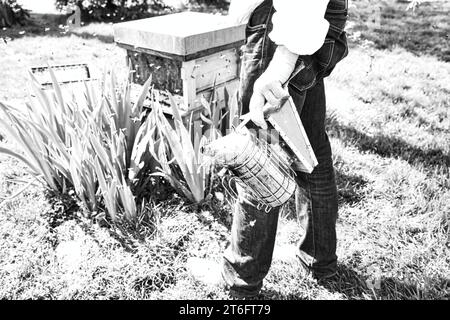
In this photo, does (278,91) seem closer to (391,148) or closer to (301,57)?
(301,57)

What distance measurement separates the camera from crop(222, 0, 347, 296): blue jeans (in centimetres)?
131

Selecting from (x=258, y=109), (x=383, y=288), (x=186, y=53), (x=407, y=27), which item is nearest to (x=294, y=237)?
(x=383, y=288)

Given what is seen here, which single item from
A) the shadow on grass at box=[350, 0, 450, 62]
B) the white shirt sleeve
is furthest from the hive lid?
the shadow on grass at box=[350, 0, 450, 62]

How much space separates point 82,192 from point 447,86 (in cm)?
324

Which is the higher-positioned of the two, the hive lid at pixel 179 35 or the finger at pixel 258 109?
the finger at pixel 258 109

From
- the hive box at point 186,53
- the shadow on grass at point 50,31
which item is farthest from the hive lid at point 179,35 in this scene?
the shadow on grass at point 50,31

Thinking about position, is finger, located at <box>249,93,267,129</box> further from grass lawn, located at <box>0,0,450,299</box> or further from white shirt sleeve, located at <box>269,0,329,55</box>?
grass lawn, located at <box>0,0,450,299</box>

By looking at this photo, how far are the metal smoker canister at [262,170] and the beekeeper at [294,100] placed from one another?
0.08m

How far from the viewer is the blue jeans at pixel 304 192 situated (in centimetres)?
131

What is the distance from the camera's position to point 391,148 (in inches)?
109

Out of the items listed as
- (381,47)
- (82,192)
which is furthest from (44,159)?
(381,47)

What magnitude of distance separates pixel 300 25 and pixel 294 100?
10.5 inches

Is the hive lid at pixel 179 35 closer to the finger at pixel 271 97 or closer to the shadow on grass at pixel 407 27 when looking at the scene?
the finger at pixel 271 97

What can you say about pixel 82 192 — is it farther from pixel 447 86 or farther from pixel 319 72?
pixel 447 86
